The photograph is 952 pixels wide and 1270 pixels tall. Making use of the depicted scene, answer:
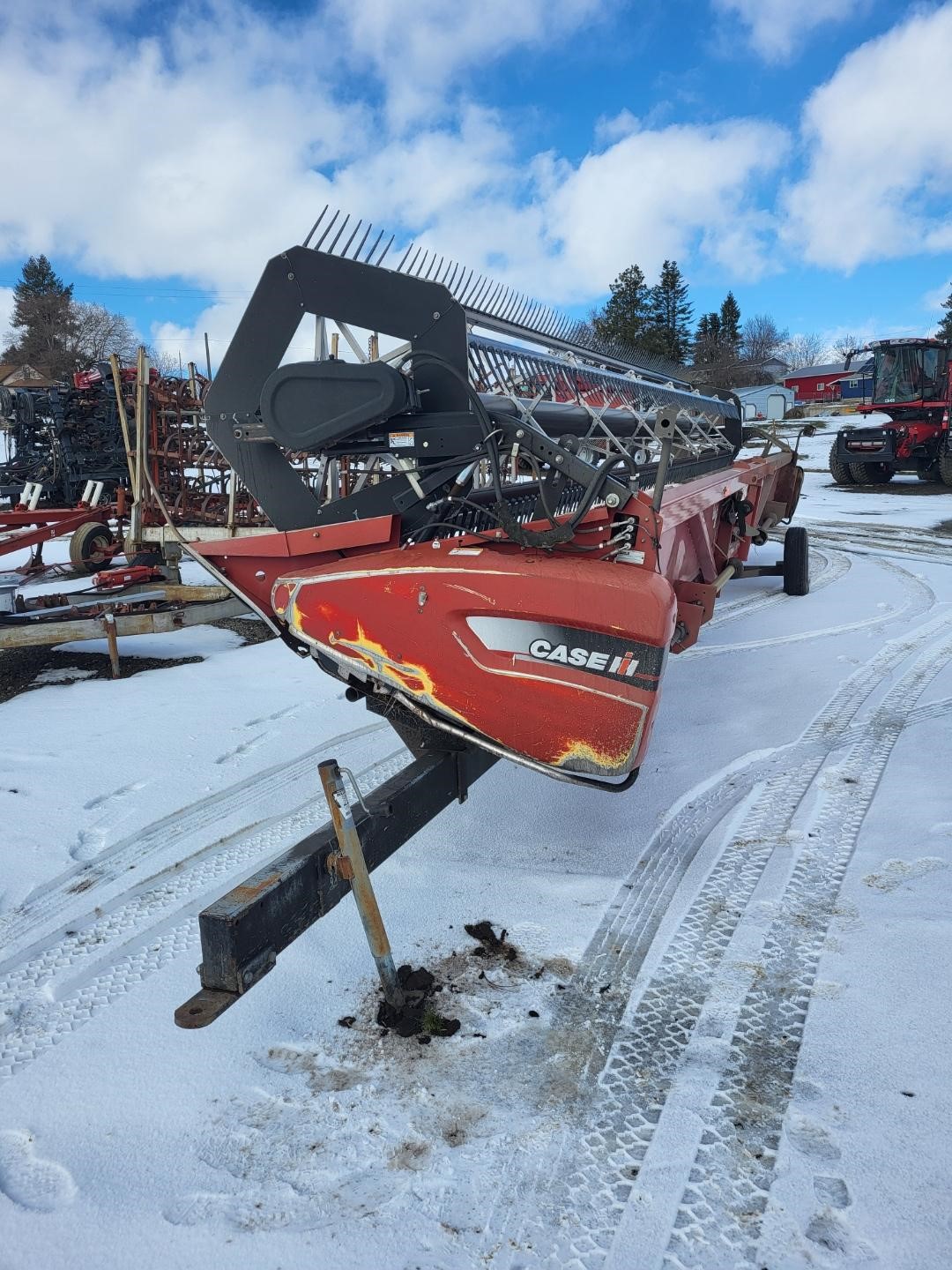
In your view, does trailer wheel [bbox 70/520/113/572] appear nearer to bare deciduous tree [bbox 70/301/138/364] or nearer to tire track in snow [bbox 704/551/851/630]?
tire track in snow [bbox 704/551/851/630]

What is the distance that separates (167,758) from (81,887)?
3.71ft

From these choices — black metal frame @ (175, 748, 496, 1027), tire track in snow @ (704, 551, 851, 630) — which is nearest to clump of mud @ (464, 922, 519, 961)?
black metal frame @ (175, 748, 496, 1027)

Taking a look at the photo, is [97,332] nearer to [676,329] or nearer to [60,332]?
[60,332]

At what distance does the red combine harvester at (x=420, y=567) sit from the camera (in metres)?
2.19

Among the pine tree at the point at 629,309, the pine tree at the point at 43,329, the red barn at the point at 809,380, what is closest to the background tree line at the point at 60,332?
Answer: the pine tree at the point at 43,329

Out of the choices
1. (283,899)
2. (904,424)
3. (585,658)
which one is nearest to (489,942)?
(283,899)

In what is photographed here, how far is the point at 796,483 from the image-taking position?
8.05m

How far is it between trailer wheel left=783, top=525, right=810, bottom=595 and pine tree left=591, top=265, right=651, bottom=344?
1421 inches

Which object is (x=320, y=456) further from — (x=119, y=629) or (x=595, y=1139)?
(x=119, y=629)

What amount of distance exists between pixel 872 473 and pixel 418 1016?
18096 millimetres

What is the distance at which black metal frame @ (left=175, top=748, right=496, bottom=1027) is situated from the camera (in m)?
1.73

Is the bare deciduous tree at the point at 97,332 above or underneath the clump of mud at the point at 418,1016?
above

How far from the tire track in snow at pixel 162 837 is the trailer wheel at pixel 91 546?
17.0ft

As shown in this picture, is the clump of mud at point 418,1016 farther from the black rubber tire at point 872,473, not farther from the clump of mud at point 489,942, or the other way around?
the black rubber tire at point 872,473
